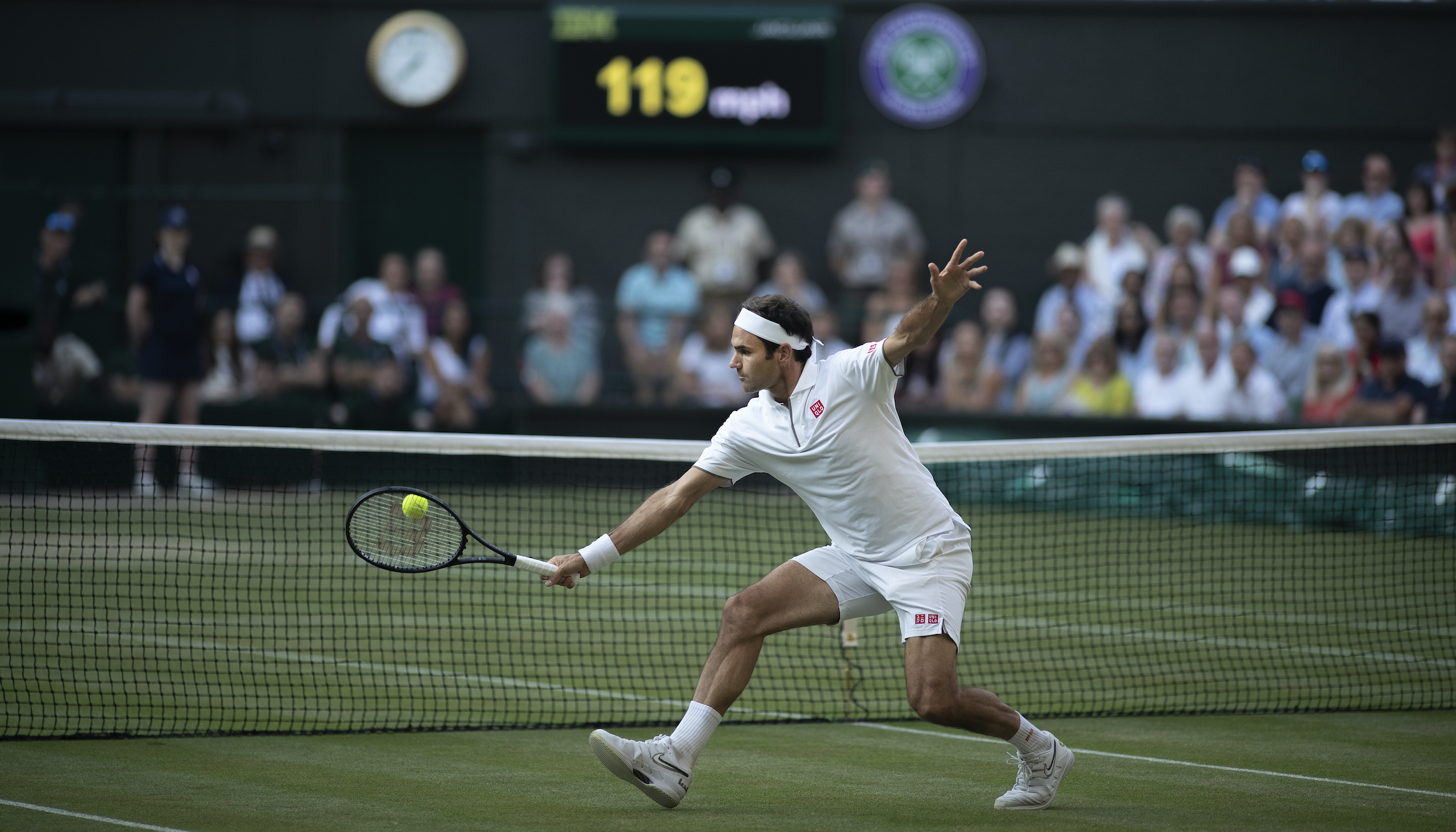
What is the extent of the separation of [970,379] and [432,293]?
17.5 feet

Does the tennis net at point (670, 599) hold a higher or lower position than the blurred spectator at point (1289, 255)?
lower

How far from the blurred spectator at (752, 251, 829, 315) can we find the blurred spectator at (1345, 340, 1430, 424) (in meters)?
5.08

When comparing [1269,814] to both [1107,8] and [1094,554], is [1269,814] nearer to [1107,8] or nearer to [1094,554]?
[1094,554]

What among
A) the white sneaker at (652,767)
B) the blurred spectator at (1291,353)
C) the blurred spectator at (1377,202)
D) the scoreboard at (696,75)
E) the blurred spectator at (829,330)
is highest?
the scoreboard at (696,75)

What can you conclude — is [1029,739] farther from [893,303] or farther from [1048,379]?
[893,303]

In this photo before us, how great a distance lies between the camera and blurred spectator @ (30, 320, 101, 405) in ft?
52.5

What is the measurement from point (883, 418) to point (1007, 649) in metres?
3.72

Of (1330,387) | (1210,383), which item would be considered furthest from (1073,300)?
(1330,387)

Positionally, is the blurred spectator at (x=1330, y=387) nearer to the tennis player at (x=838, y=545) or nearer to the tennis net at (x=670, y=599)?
the tennis net at (x=670, y=599)

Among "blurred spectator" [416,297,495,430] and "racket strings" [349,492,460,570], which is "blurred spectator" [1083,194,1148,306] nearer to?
"blurred spectator" [416,297,495,430]

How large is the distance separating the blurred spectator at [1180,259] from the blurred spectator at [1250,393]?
1.53m

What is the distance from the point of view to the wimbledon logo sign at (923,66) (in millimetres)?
18625

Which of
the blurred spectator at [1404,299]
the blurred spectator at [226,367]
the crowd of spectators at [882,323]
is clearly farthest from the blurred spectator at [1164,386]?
the blurred spectator at [226,367]

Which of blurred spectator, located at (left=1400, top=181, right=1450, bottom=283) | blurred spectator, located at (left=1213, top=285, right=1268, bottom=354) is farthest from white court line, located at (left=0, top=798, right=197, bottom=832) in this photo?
blurred spectator, located at (left=1400, top=181, right=1450, bottom=283)
